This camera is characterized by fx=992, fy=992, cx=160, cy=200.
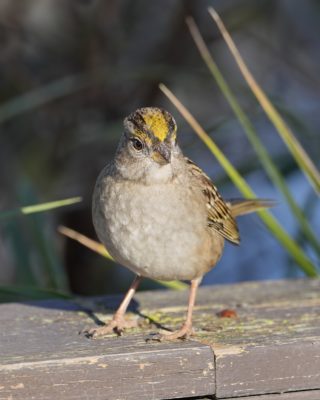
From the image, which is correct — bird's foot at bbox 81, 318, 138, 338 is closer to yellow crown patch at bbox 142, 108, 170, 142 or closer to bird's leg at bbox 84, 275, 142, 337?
bird's leg at bbox 84, 275, 142, 337

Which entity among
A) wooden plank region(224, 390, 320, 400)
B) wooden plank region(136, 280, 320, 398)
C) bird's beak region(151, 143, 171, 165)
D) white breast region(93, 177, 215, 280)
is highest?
bird's beak region(151, 143, 171, 165)

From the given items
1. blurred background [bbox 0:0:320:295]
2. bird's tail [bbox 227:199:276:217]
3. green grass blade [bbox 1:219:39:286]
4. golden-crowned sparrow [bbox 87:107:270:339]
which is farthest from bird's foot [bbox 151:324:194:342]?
blurred background [bbox 0:0:320:295]

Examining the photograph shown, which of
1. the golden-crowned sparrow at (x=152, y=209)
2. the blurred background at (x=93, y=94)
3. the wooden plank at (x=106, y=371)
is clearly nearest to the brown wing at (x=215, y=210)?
the golden-crowned sparrow at (x=152, y=209)

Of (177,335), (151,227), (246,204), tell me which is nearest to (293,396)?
(177,335)

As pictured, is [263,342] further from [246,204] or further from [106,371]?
[246,204]

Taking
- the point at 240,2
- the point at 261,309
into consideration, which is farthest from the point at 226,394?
the point at 240,2

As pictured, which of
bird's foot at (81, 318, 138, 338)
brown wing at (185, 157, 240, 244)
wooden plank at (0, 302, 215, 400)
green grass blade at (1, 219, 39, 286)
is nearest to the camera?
wooden plank at (0, 302, 215, 400)

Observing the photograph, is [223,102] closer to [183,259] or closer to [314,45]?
[314,45]
